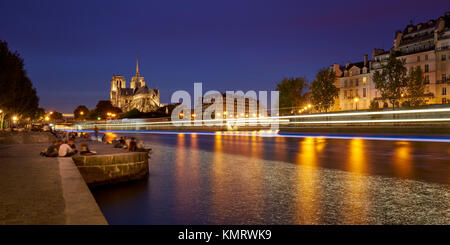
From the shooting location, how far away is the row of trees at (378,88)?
174ft

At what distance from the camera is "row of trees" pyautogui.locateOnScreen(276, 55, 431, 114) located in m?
52.9

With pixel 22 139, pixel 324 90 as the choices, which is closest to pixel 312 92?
pixel 324 90

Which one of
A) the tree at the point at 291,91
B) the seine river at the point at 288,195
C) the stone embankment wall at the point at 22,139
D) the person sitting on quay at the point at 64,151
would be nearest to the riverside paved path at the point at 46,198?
the seine river at the point at 288,195

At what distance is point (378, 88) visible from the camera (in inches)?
2232

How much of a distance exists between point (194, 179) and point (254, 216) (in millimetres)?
4641

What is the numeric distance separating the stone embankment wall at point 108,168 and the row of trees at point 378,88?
37014 mm

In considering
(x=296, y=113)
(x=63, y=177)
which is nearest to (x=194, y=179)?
(x=63, y=177)

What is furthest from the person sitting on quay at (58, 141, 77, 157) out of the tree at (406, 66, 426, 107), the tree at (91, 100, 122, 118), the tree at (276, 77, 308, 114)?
the tree at (91, 100, 122, 118)

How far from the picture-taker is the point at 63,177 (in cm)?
775

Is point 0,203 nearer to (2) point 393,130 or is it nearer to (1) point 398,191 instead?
(1) point 398,191

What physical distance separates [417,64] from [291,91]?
34862 millimetres

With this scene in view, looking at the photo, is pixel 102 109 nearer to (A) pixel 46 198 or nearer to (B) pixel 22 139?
(B) pixel 22 139
